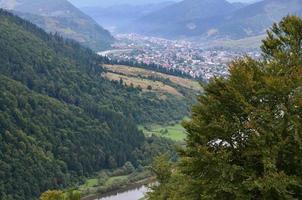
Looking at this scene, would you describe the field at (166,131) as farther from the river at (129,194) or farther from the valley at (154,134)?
the river at (129,194)

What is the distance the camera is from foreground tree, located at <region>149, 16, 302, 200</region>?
22.1m

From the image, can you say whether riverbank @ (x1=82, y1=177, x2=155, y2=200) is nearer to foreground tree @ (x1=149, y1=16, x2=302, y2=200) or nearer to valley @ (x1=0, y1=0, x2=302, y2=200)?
valley @ (x1=0, y1=0, x2=302, y2=200)

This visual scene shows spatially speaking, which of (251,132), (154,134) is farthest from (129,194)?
(251,132)

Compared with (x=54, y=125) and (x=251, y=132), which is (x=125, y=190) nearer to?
(x=54, y=125)

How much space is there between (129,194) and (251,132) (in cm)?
10227

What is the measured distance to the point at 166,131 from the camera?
17825cm

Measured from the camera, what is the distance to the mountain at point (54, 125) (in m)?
131

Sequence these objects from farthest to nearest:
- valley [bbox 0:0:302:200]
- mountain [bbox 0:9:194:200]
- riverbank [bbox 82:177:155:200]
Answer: mountain [bbox 0:9:194:200]
riverbank [bbox 82:177:155:200]
valley [bbox 0:0:302:200]

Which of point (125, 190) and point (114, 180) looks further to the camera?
point (114, 180)

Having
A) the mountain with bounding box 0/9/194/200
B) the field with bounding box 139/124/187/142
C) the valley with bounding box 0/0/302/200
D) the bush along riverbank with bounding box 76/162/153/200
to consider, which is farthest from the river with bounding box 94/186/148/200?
the field with bounding box 139/124/187/142

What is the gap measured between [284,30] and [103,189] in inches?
4182

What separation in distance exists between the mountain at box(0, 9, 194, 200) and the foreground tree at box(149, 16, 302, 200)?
4012 inches

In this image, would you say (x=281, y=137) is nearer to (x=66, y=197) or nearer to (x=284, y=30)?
(x=284, y=30)

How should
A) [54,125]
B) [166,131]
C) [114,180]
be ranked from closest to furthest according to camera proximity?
[114,180] → [54,125] → [166,131]
